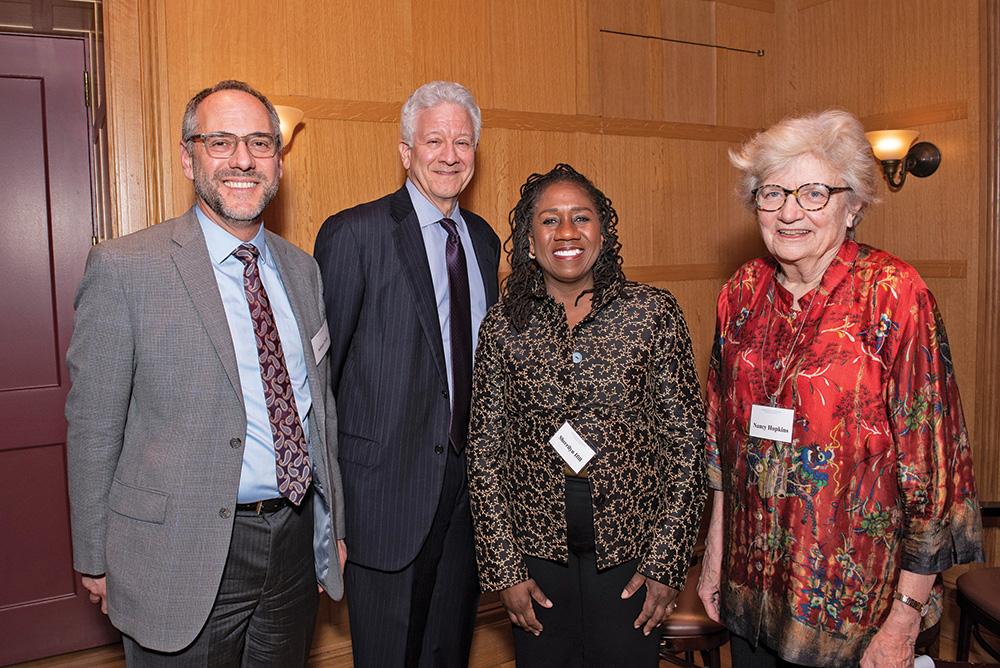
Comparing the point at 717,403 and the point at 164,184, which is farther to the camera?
the point at 164,184

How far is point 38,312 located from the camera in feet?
10.8

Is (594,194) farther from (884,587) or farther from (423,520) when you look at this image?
(884,587)

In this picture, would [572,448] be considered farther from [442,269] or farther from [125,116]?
[125,116]

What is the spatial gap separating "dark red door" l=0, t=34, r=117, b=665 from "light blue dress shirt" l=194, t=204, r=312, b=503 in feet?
6.19

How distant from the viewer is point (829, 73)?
4.05 m

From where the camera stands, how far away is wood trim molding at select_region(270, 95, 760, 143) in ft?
9.96

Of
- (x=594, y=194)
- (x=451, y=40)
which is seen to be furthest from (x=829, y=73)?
(x=594, y=194)

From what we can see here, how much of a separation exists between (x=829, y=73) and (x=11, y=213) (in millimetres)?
4120

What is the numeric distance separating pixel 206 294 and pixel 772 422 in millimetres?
1368

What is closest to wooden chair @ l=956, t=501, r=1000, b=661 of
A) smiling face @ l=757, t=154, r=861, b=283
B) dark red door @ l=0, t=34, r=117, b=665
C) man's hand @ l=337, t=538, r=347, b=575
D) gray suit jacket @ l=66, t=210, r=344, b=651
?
smiling face @ l=757, t=154, r=861, b=283

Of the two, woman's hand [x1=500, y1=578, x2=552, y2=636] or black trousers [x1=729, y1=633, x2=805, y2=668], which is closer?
black trousers [x1=729, y1=633, x2=805, y2=668]

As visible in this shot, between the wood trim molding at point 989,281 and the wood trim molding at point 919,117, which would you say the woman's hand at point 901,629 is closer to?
the wood trim molding at point 989,281

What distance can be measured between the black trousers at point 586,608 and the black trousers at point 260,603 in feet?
2.03

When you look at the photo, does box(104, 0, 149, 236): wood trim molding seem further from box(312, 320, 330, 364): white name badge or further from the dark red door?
box(312, 320, 330, 364): white name badge
